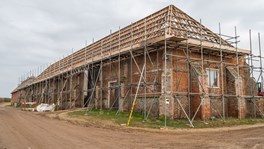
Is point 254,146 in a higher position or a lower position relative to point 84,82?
lower

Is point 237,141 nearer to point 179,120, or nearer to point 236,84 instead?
point 179,120

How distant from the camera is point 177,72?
1681 cm

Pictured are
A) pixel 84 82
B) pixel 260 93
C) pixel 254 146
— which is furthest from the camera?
pixel 84 82

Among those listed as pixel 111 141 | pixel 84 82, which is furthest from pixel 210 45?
pixel 84 82

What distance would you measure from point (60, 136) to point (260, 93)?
16.6 metres

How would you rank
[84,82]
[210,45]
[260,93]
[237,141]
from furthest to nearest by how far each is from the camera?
[84,82], [260,93], [210,45], [237,141]

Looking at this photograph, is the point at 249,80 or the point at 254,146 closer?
the point at 254,146

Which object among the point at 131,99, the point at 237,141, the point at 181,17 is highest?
the point at 181,17

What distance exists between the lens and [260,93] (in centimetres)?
2092

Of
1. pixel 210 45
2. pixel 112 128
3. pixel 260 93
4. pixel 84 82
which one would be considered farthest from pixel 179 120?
pixel 84 82

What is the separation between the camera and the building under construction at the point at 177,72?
Result: 52.7 ft

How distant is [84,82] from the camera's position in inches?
1095

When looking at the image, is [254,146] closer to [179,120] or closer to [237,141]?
[237,141]

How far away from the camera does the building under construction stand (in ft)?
52.7
